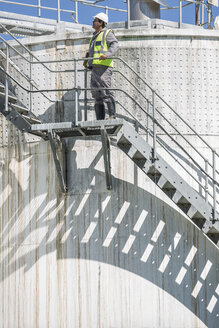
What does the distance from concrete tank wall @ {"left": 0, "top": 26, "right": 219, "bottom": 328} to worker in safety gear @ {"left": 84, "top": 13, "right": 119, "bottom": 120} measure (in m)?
0.54

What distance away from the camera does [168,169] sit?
13.0 m

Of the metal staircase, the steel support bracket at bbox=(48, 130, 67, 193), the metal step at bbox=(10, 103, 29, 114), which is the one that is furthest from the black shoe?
the metal step at bbox=(10, 103, 29, 114)

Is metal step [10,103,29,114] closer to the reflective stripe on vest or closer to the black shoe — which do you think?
the black shoe

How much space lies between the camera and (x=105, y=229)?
13711 mm

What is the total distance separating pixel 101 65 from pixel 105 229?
9.49 ft

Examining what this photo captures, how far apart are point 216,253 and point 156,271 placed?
3.59ft

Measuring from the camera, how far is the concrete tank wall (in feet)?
44.2

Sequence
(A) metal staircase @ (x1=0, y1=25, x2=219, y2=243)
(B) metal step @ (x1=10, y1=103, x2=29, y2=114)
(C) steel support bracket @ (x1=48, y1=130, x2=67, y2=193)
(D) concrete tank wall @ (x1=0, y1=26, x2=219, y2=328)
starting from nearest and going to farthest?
(A) metal staircase @ (x1=0, y1=25, x2=219, y2=243), (C) steel support bracket @ (x1=48, y1=130, x2=67, y2=193), (D) concrete tank wall @ (x1=0, y1=26, x2=219, y2=328), (B) metal step @ (x1=10, y1=103, x2=29, y2=114)

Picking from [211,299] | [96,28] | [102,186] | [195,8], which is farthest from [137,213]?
[195,8]

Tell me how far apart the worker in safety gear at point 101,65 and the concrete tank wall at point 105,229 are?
536 millimetres

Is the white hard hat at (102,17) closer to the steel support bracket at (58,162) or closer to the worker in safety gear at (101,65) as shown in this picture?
the worker in safety gear at (101,65)

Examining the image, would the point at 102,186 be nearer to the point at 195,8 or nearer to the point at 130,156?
the point at 130,156

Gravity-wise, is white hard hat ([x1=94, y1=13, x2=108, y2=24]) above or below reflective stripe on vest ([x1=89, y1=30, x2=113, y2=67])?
above

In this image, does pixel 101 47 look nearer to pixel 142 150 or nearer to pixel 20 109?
pixel 20 109
